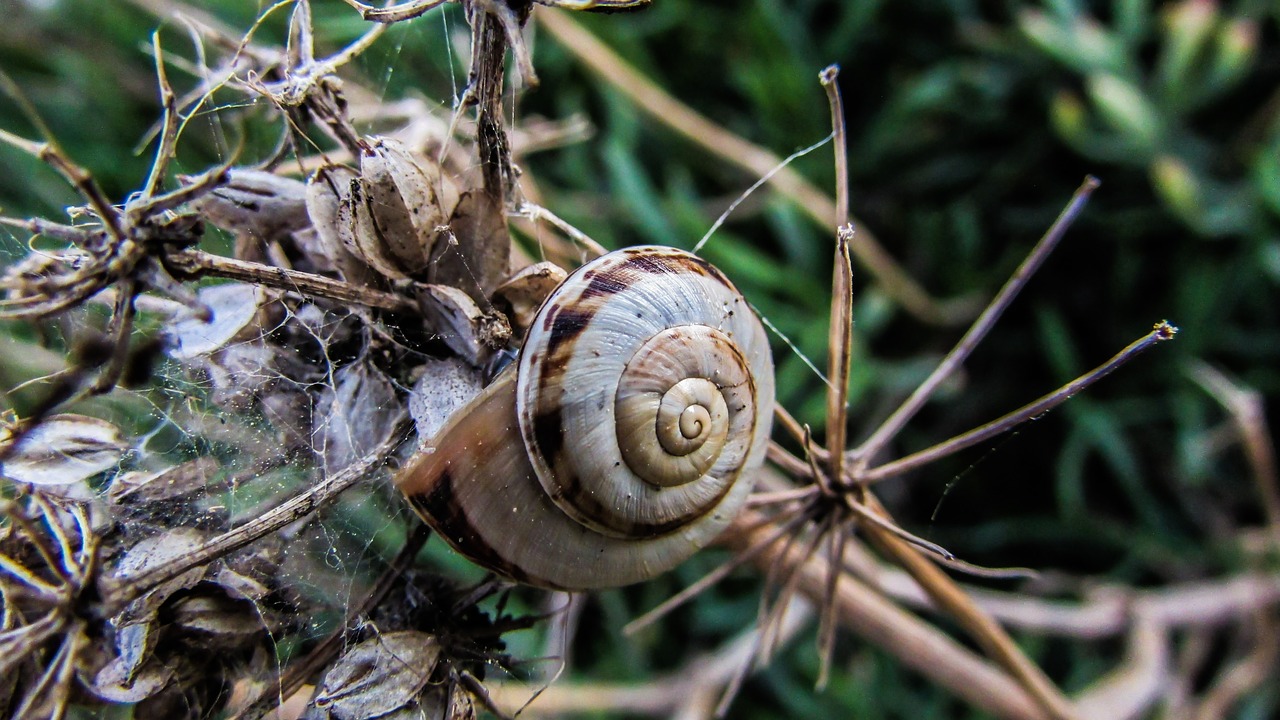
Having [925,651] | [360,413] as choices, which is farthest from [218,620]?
[925,651]

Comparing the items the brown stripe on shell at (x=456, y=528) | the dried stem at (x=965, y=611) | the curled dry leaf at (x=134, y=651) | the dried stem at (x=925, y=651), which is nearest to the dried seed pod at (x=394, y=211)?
the brown stripe on shell at (x=456, y=528)

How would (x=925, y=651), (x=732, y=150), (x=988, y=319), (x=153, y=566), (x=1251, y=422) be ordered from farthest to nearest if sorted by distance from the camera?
(x=732, y=150) < (x=1251, y=422) < (x=925, y=651) < (x=988, y=319) < (x=153, y=566)

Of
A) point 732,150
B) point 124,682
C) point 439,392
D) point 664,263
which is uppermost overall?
point 732,150

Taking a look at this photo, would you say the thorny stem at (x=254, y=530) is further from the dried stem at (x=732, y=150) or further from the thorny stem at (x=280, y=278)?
the dried stem at (x=732, y=150)

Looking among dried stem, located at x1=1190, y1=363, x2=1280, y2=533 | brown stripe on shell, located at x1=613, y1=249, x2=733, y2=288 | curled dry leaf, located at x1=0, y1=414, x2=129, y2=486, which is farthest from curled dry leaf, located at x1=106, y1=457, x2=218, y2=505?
dried stem, located at x1=1190, y1=363, x2=1280, y2=533

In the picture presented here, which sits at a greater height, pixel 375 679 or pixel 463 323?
pixel 463 323

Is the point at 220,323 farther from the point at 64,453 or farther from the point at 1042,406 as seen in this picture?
the point at 1042,406

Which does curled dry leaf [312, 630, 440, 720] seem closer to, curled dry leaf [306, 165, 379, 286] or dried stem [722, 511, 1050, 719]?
curled dry leaf [306, 165, 379, 286]

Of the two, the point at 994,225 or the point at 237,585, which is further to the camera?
the point at 994,225
